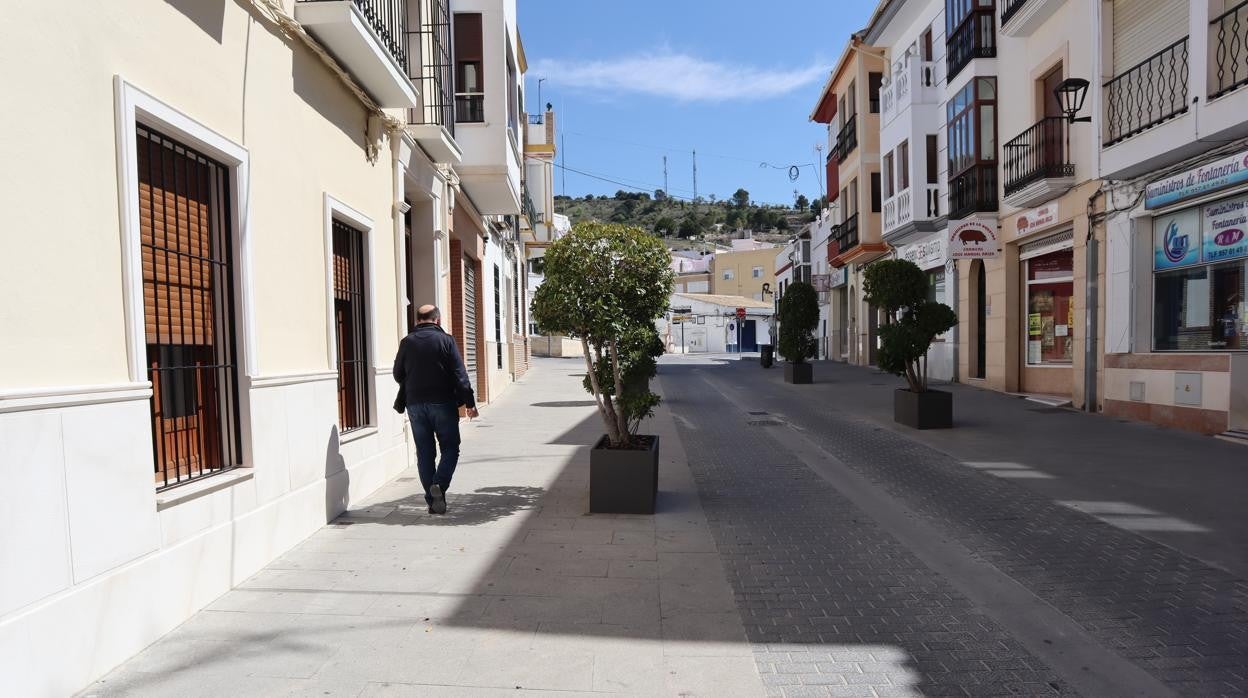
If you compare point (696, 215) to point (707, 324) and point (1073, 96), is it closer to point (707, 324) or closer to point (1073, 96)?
point (707, 324)

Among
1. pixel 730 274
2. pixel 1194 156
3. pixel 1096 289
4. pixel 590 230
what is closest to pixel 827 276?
pixel 1096 289

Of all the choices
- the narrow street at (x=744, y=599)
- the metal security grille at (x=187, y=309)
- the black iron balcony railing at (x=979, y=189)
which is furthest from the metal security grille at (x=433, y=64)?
the black iron balcony railing at (x=979, y=189)

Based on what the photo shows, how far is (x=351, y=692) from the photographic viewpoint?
3189mm

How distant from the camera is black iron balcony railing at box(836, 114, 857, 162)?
26203 mm

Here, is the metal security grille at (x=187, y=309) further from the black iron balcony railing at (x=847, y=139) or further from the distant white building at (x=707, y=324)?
the distant white building at (x=707, y=324)

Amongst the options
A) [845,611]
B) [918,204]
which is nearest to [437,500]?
[845,611]

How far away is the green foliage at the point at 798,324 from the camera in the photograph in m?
20.2

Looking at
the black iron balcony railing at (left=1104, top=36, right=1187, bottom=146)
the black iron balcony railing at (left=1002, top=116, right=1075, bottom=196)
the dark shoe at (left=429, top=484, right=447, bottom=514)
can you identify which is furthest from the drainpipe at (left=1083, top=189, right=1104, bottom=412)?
the dark shoe at (left=429, top=484, right=447, bottom=514)

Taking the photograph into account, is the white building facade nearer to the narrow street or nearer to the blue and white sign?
the narrow street

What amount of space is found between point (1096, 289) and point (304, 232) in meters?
12.3

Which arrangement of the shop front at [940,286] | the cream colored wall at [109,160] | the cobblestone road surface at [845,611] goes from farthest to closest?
the shop front at [940,286], the cobblestone road surface at [845,611], the cream colored wall at [109,160]

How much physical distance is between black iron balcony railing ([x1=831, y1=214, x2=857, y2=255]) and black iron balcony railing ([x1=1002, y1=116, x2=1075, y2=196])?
35.7 feet

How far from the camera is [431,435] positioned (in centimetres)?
628

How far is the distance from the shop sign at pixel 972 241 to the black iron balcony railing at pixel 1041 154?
3.08 ft
